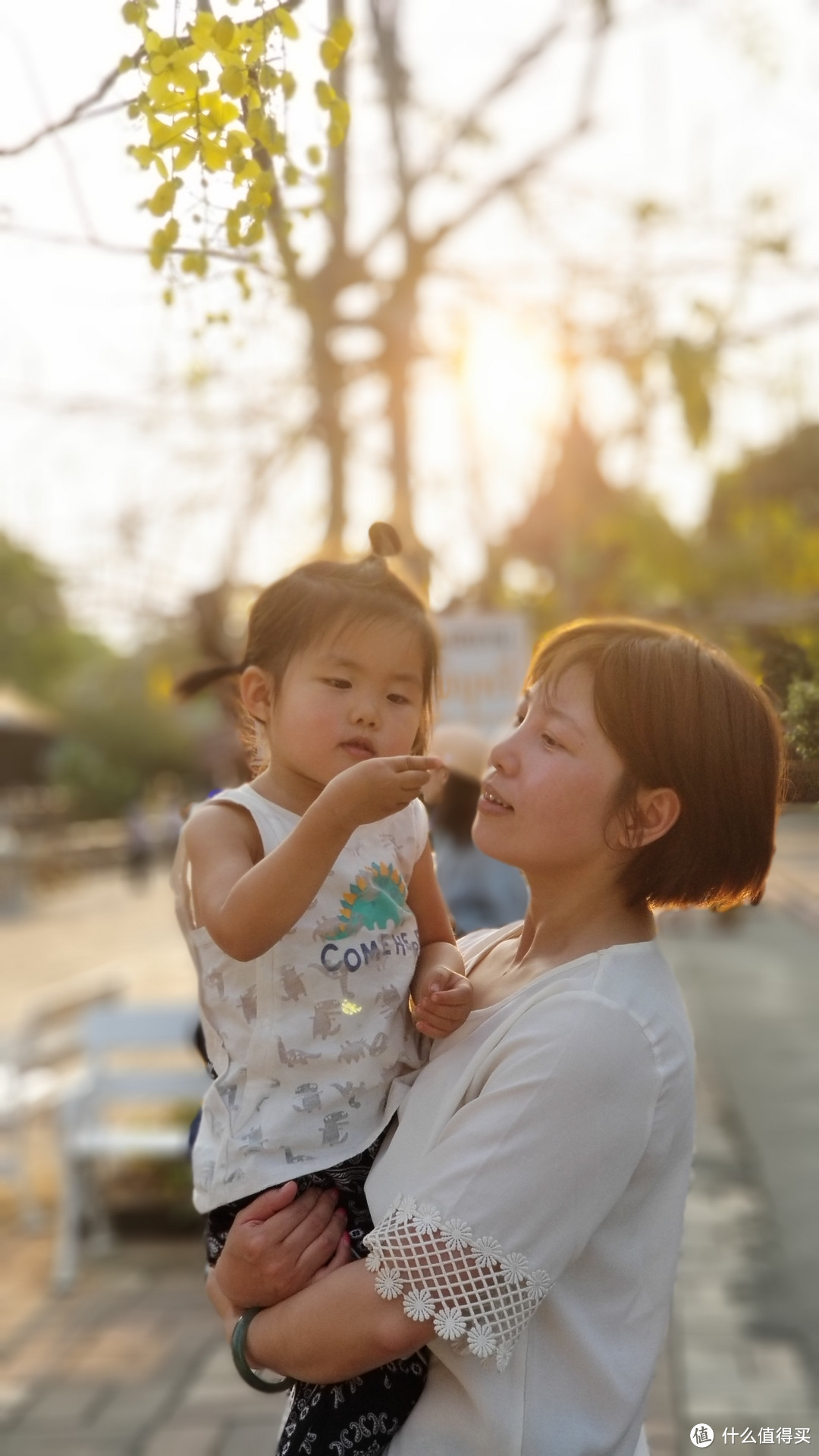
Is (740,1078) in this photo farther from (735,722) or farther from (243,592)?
(735,722)

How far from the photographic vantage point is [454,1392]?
1590mm

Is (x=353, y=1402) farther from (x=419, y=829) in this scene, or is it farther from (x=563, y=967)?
(x=419, y=829)

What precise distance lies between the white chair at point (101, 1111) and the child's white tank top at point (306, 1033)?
177 inches

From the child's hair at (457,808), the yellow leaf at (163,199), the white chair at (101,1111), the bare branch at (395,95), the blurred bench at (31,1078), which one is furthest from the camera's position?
the blurred bench at (31,1078)

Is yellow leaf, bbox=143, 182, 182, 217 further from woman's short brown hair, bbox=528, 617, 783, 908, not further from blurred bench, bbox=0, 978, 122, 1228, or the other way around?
blurred bench, bbox=0, 978, 122, 1228

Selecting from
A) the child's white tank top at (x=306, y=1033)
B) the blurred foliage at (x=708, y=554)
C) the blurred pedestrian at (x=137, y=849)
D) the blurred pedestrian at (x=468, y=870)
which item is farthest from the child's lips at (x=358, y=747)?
the blurred pedestrian at (x=137, y=849)

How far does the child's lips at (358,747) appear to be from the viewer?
1.74m

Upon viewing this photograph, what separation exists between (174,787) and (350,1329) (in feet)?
134

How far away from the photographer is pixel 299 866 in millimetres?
1562

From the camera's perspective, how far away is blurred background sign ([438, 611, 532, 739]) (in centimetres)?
591

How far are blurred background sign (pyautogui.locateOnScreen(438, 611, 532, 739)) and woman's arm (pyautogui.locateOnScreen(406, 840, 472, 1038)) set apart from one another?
3965 mm

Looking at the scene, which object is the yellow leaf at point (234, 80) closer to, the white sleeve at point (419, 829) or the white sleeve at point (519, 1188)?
the white sleeve at point (419, 829)

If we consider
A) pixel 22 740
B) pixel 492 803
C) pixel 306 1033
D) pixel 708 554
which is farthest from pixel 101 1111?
pixel 22 740

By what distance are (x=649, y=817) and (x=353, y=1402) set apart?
0.70m
